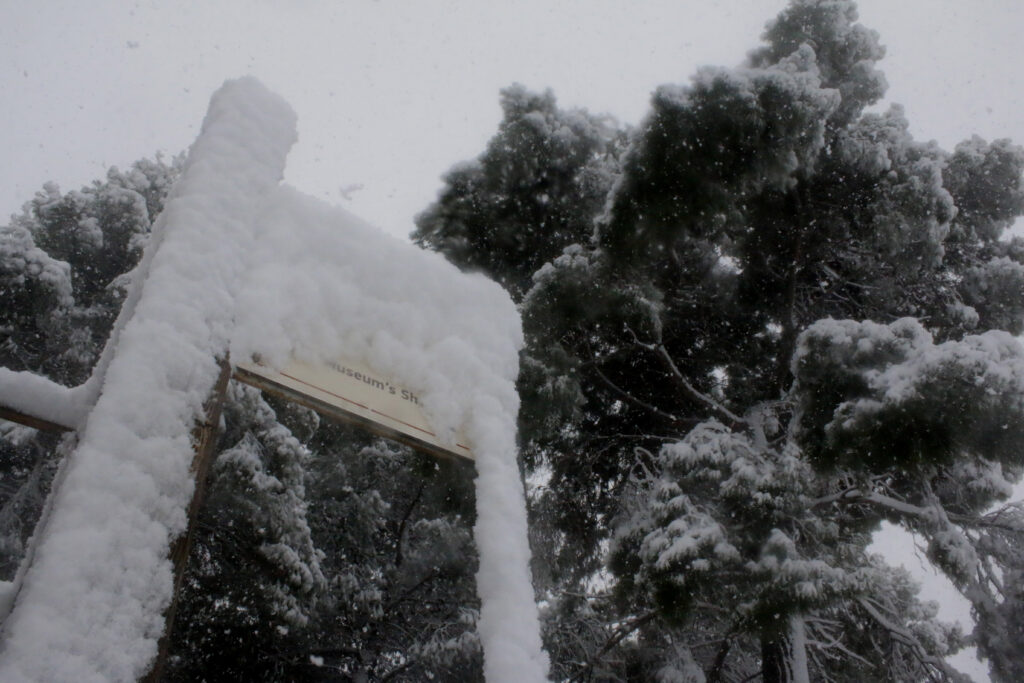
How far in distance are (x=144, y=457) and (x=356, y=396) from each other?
496mm

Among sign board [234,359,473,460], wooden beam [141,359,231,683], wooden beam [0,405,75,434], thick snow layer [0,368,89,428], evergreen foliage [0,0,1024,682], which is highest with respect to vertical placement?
evergreen foliage [0,0,1024,682]

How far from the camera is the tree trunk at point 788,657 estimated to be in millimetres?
4148

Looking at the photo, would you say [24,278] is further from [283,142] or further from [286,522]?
[283,142]

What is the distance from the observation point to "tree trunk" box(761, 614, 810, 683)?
4148 mm

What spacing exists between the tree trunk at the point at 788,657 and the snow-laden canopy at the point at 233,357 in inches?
134

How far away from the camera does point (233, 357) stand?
1279 millimetres

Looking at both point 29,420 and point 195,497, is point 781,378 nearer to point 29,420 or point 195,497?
point 195,497

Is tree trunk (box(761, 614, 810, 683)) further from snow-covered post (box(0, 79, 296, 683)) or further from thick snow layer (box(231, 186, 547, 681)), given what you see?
snow-covered post (box(0, 79, 296, 683))

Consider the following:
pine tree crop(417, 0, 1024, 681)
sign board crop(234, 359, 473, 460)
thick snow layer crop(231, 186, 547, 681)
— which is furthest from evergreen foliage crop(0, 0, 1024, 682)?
sign board crop(234, 359, 473, 460)

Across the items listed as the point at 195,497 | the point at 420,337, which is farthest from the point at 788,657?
the point at 195,497

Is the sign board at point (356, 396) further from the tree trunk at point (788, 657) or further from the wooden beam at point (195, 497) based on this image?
the tree trunk at point (788, 657)

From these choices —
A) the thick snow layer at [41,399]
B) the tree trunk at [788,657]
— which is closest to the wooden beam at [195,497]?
the thick snow layer at [41,399]

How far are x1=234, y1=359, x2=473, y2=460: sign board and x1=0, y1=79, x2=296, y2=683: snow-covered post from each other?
0.45ft

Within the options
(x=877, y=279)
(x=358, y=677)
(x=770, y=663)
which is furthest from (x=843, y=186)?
(x=358, y=677)
